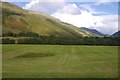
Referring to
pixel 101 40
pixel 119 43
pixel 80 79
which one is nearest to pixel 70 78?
pixel 80 79

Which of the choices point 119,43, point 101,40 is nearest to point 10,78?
point 119,43

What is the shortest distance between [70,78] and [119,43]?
64510mm

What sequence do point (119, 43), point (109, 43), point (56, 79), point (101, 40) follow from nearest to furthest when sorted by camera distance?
point (56, 79), point (119, 43), point (109, 43), point (101, 40)

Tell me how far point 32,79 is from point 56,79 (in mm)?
2429

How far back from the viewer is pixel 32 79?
1039 inches

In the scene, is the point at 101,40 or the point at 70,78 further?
the point at 101,40

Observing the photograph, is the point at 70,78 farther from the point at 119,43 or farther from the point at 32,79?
the point at 119,43

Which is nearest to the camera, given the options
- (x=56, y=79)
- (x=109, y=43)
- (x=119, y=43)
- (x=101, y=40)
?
(x=56, y=79)

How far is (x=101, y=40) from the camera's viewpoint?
105875 mm

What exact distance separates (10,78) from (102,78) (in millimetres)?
9550

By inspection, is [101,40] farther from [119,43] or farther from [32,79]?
[32,79]

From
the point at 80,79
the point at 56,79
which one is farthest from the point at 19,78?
the point at 80,79

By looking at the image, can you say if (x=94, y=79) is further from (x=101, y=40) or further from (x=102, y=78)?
(x=101, y=40)

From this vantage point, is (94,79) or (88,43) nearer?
(94,79)
